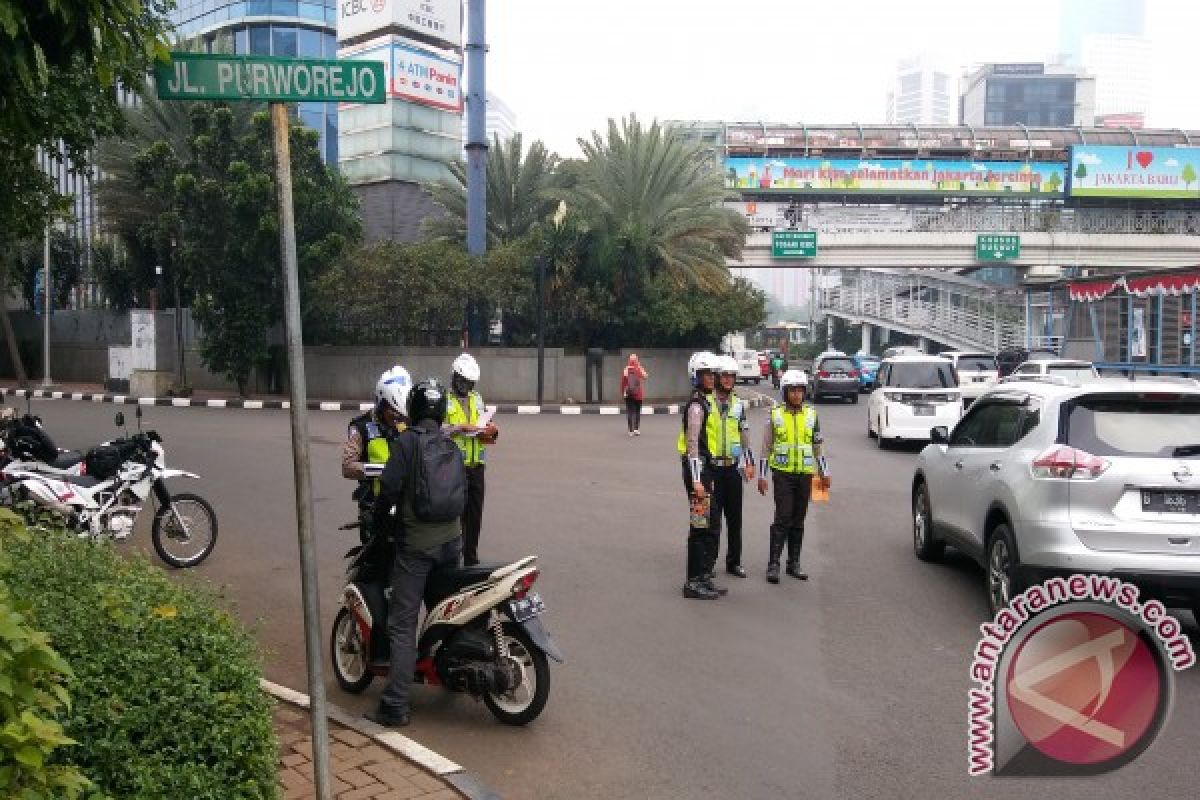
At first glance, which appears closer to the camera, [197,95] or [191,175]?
[197,95]

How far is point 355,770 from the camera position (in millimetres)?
4477

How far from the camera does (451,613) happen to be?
5.19m

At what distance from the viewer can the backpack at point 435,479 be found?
506 cm

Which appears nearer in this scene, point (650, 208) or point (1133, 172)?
point (650, 208)

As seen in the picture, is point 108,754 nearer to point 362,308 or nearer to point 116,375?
point 362,308

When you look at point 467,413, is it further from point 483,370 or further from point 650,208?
point 650,208

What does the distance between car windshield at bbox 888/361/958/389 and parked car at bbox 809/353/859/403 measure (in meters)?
12.6

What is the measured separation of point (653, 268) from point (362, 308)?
8175 mm

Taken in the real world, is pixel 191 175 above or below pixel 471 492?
above

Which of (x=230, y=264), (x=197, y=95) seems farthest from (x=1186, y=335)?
(x=230, y=264)

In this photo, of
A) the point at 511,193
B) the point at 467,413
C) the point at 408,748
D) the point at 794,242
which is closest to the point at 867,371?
the point at 794,242

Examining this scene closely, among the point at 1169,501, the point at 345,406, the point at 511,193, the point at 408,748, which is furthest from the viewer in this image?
the point at 511,193

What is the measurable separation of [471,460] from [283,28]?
43298 mm

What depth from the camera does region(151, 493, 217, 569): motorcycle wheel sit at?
8812 millimetres
